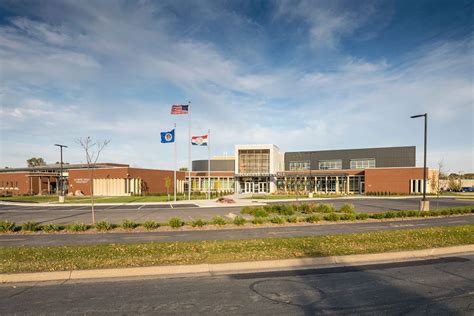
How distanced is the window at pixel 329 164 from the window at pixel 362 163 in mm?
2823

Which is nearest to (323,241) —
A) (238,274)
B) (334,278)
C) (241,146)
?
(334,278)

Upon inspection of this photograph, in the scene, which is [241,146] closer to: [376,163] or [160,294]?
[376,163]

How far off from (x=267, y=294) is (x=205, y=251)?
4.18 m

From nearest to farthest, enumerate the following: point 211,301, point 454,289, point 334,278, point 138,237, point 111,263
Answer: point 211,301
point 454,289
point 334,278
point 111,263
point 138,237

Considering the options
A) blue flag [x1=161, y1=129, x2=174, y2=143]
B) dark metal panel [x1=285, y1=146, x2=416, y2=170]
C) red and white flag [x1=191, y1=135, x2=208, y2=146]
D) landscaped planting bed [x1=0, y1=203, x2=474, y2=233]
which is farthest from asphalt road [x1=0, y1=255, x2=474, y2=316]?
dark metal panel [x1=285, y1=146, x2=416, y2=170]

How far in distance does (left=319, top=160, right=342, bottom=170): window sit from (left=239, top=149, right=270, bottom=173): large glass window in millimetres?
13158

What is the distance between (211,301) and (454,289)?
19.2ft

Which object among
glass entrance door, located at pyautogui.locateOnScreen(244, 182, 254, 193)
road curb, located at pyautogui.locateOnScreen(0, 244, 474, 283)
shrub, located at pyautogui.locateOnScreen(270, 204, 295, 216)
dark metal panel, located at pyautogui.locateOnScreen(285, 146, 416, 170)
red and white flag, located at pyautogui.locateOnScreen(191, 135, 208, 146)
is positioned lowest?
glass entrance door, located at pyautogui.locateOnScreen(244, 182, 254, 193)

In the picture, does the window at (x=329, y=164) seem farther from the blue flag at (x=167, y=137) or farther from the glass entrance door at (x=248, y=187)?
the blue flag at (x=167, y=137)

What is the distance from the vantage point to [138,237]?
48.9 ft

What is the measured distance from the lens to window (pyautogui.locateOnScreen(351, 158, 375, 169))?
61750 millimetres

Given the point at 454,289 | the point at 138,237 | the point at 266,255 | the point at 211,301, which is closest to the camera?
the point at 211,301

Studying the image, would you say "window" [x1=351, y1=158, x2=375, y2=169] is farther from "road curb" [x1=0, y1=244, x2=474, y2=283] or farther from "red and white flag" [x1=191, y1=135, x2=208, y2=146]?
"road curb" [x1=0, y1=244, x2=474, y2=283]

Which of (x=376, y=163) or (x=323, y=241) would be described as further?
(x=376, y=163)
